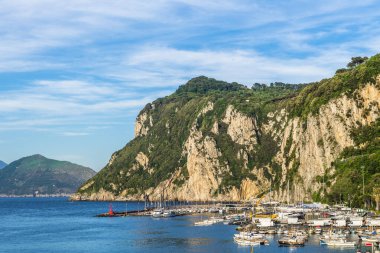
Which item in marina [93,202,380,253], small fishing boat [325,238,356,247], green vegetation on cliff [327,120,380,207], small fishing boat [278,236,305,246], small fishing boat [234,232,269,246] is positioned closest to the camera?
small fishing boat [325,238,356,247]

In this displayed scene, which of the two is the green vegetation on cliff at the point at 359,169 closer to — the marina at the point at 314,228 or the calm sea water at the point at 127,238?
the marina at the point at 314,228

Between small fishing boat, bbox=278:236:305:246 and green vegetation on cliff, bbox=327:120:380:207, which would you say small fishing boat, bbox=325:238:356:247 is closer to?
small fishing boat, bbox=278:236:305:246

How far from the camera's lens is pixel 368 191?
15900cm

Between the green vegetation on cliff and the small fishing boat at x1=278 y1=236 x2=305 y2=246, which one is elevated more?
the green vegetation on cliff

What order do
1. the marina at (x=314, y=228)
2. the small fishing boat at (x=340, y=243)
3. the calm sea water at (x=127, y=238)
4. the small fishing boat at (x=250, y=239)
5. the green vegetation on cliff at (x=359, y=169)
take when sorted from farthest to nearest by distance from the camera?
the green vegetation on cliff at (x=359, y=169)
the calm sea water at (x=127, y=238)
the small fishing boat at (x=250, y=239)
the marina at (x=314, y=228)
the small fishing boat at (x=340, y=243)

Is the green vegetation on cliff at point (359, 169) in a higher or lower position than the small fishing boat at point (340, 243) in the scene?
higher

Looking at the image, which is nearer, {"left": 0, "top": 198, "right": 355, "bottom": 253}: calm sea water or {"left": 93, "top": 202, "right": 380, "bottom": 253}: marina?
{"left": 93, "top": 202, "right": 380, "bottom": 253}: marina

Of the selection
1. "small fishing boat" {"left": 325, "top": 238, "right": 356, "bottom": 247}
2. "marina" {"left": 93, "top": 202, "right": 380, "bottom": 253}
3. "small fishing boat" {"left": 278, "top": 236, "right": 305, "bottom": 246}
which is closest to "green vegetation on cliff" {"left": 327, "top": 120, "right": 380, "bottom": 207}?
"marina" {"left": 93, "top": 202, "right": 380, "bottom": 253}

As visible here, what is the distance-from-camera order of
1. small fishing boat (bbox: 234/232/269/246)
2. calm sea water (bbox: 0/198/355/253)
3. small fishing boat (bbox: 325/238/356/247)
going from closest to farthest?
small fishing boat (bbox: 325/238/356/247)
small fishing boat (bbox: 234/232/269/246)
calm sea water (bbox: 0/198/355/253)

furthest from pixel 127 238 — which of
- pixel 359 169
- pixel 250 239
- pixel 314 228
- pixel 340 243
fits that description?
pixel 359 169

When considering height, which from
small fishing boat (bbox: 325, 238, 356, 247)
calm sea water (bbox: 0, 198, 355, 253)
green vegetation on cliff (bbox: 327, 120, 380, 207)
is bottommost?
calm sea water (bbox: 0, 198, 355, 253)

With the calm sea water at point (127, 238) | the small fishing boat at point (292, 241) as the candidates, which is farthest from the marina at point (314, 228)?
the calm sea water at point (127, 238)

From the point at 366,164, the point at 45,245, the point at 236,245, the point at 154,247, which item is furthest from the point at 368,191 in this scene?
the point at 45,245

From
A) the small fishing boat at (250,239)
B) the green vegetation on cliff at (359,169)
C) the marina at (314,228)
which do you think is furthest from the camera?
the green vegetation on cliff at (359,169)
